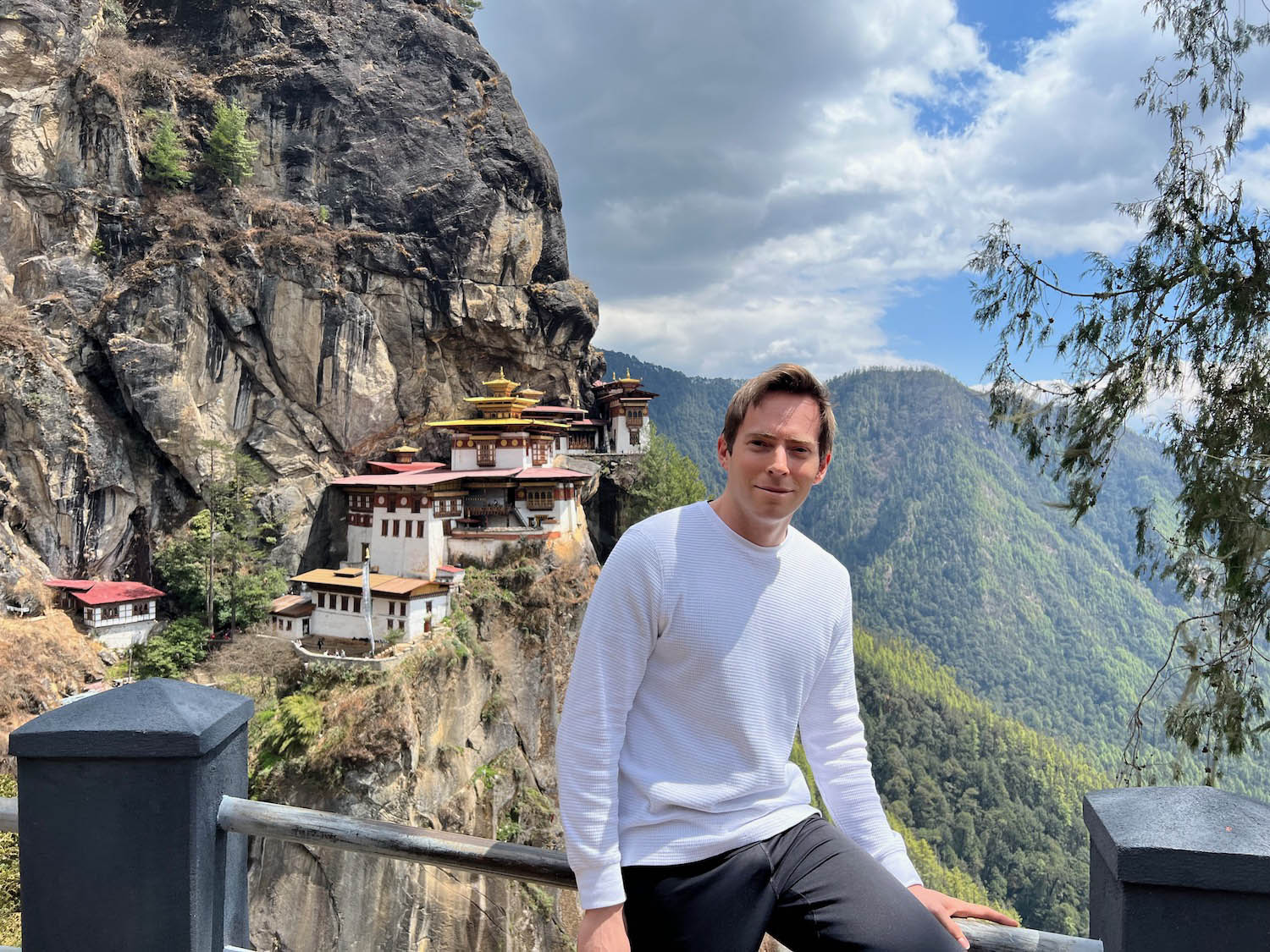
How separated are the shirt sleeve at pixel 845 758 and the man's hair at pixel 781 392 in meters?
0.54

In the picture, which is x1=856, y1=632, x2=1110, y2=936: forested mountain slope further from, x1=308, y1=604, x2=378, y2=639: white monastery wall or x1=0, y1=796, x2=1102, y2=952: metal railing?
x1=0, y1=796, x2=1102, y2=952: metal railing

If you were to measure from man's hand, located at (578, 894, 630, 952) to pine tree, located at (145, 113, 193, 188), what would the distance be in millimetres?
27632

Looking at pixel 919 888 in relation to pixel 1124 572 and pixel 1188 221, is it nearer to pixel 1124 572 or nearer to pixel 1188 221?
pixel 1188 221

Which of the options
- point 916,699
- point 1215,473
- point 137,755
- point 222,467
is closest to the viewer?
point 137,755

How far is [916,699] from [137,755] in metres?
64.1

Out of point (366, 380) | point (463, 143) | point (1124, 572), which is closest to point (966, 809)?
point (366, 380)

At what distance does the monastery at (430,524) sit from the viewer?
57.0 ft

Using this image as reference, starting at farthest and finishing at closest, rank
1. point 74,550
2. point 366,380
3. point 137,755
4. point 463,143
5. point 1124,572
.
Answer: point 1124,572, point 463,143, point 366,380, point 74,550, point 137,755

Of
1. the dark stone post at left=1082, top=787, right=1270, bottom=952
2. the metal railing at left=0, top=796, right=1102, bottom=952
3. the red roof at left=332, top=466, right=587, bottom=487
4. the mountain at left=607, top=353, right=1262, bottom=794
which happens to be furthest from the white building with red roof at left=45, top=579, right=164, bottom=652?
the mountain at left=607, top=353, right=1262, bottom=794

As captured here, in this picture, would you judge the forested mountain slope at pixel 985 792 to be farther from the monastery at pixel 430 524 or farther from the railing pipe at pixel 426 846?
the railing pipe at pixel 426 846

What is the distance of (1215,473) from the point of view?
447 cm

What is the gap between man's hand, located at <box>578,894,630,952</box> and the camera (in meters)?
1.66

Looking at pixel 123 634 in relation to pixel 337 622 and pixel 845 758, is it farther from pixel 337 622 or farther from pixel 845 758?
pixel 845 758

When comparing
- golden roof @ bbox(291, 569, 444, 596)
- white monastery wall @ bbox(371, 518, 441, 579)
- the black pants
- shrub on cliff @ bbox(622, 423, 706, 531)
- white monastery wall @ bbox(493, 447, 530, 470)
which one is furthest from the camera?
shrub on cliff @ bbox(622, 423, 706, 531)
